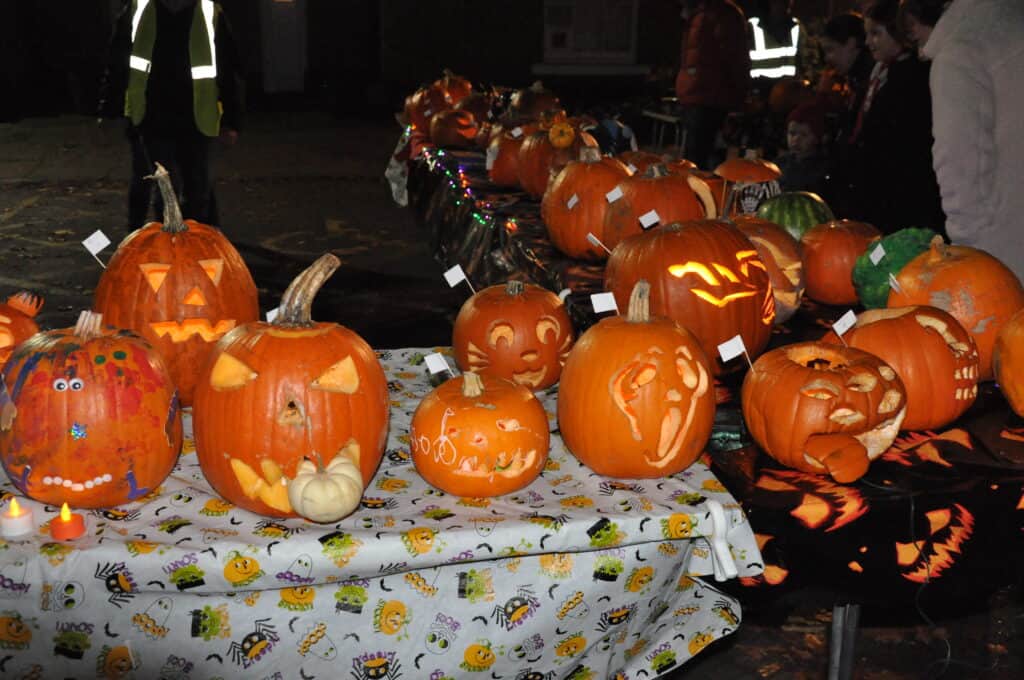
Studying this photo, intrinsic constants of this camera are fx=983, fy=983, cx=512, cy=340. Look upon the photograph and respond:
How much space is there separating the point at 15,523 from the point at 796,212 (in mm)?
2738

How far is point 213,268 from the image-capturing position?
2459mm

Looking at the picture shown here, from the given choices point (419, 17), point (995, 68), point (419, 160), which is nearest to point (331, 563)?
point (995, 68)

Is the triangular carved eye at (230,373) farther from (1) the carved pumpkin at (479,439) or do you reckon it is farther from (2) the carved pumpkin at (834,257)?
(2) the carved pumpkin at (834,257)

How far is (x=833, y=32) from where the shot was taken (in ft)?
19.0

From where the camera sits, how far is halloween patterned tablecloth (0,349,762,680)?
1879mm

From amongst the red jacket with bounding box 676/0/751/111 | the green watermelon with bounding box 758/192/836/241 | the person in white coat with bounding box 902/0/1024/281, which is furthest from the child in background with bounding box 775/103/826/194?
the person in white coat with bounding box 902/0/1024/281

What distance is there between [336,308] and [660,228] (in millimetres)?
4002

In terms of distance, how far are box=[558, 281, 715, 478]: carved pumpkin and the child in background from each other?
387 cm

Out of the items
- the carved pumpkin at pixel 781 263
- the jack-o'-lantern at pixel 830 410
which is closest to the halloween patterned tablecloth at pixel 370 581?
the jack-o'-lantern at pixel 830 410

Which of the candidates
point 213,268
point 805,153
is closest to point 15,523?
point 213,268

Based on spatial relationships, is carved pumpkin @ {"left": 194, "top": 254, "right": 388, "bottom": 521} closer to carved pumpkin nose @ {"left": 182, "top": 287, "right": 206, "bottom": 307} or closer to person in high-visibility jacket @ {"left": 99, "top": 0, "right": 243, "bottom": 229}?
carved pumpkin nose @ {"left": 182, "top": 287, "right": 206, "bottom": 307}

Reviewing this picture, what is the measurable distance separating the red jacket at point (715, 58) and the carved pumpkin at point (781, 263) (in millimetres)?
5064

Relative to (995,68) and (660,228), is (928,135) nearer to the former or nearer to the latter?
(995,68)

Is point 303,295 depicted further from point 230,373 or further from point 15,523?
point 15,523
